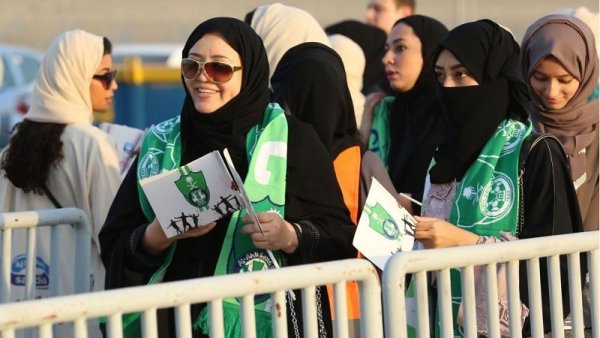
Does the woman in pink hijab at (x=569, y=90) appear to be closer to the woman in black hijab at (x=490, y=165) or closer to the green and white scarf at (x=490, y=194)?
the woman in black hijab at (x=490, y=165)

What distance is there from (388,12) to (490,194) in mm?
5443

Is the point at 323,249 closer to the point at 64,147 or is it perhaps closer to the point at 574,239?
the point at 574,239

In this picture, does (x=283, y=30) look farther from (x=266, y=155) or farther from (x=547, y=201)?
(x=547, y=201)

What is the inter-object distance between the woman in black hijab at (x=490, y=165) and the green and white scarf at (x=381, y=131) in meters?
2.07

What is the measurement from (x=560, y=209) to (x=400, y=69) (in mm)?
2459

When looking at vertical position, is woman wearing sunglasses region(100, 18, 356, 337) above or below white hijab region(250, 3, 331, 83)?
below

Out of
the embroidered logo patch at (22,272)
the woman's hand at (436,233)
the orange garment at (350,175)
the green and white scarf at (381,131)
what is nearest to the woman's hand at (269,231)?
the woman's hand at (436,233)

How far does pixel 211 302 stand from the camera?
3.16 metres

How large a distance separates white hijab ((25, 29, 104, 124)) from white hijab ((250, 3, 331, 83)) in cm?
80

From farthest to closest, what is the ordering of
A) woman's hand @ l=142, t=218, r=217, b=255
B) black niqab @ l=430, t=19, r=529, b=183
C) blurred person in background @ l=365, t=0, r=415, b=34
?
blurred person in background @ l=365, t=0, r=415, b=34 < black niqab @ l=430, t=19, r=529, b=183 < woman's hand @ l=142, t=218, r=217, b=255

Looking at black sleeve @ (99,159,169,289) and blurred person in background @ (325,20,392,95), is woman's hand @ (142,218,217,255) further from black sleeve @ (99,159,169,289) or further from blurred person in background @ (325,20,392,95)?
blurred person in background @ (325,20,392,95)

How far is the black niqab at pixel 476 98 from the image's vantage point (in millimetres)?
4309


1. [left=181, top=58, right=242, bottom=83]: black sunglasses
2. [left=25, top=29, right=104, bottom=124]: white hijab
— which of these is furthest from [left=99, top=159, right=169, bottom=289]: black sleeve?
[left=25, top=29, right=104, bottom=124]: white hijab

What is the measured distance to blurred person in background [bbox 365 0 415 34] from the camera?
9.45 m
